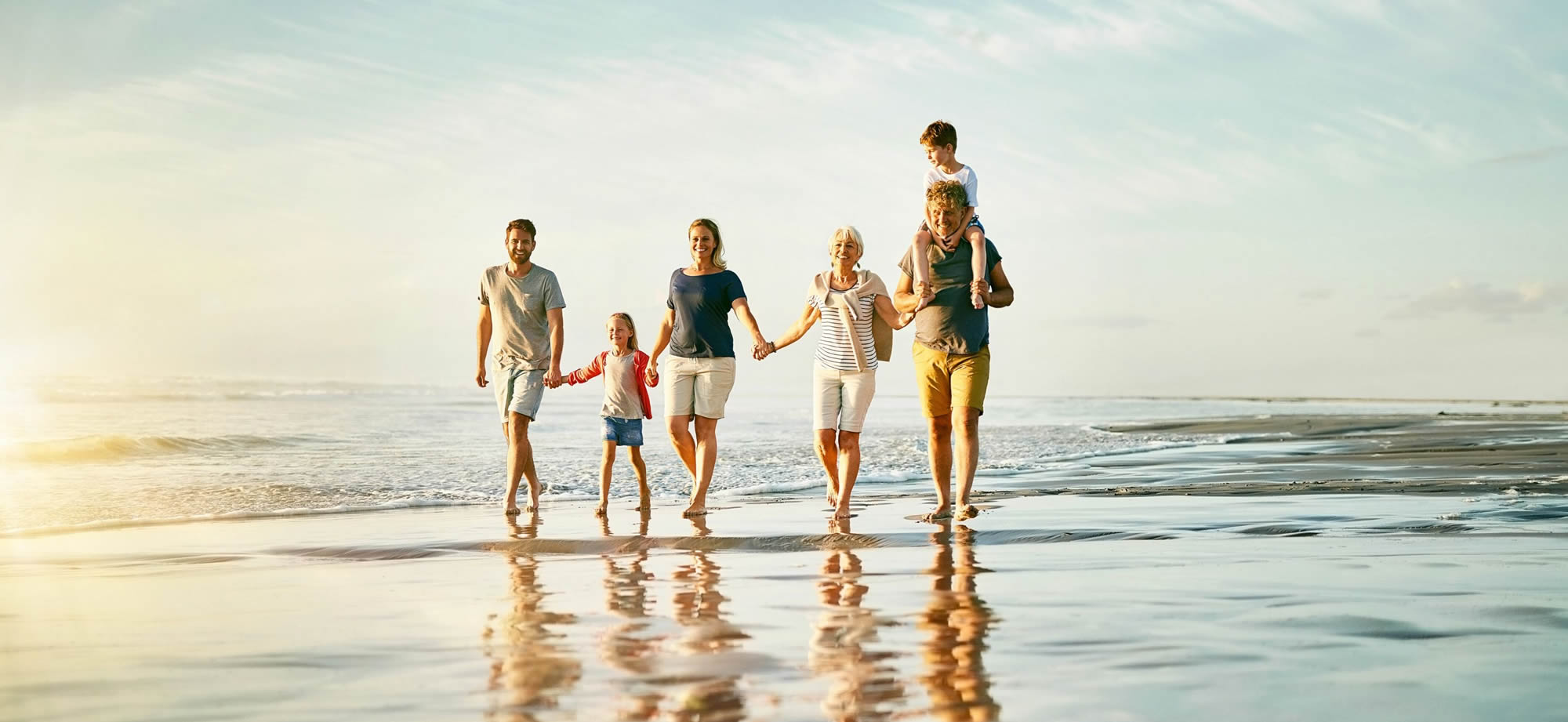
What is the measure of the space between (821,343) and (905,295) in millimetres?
717

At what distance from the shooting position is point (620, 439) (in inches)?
330

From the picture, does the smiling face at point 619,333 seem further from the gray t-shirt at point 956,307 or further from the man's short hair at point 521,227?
the gray t-shirt at point 956,307

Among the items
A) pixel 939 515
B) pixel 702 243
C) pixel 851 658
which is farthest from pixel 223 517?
pixel 851 658

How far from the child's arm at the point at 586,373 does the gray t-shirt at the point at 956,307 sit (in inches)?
100

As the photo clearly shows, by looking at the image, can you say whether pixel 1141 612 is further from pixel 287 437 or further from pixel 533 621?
pixel 287 437

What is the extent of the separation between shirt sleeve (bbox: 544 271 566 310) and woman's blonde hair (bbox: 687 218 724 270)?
3.43 ft

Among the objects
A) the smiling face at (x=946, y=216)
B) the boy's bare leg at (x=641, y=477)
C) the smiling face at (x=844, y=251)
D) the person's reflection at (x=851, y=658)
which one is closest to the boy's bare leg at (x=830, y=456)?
the smiling face at (x=844, y=251)

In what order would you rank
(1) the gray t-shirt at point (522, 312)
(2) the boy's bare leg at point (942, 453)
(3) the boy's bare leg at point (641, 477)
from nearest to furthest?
1. (2) the boy's bare leg at point (942, 453)
2. (1) the gray t-shirt at point (522, 312)
3. (3) the boy's bare leg at point (641, 477)

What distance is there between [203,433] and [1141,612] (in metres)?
17.1

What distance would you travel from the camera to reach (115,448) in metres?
14.5

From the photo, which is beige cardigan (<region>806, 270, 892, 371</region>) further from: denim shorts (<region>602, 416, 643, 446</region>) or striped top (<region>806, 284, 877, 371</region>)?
denim shorts (<region>602, 416, 643, 446</region>)

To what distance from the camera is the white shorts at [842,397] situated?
758 centimetres

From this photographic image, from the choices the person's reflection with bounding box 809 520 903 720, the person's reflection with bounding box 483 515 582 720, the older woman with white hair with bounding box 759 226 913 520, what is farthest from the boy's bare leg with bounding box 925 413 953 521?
the person's reflection with bounding box 483 515 582 720

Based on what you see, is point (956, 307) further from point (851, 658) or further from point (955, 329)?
point (851, 658)
